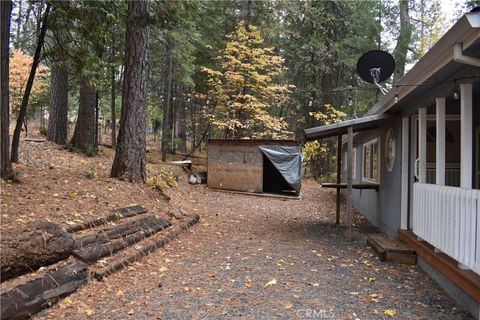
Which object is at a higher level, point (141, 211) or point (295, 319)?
point (141, 211)

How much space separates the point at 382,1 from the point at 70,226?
21.5 m

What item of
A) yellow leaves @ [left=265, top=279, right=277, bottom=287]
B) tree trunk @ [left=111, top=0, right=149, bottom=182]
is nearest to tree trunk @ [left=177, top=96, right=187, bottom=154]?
tree trunk @ [left=111, top=0, right=149, bottom=182]

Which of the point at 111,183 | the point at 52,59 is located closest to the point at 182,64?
the point at 52,59

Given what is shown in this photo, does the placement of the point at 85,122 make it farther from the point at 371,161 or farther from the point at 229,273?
the point at 229,273

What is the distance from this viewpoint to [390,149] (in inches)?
333

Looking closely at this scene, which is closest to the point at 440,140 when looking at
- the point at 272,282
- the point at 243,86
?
the point at 272,282

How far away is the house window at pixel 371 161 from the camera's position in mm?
10016

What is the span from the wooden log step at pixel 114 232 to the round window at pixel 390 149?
4843 millimetres

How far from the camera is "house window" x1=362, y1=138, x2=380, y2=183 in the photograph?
10.0 meters

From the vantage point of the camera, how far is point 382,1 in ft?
71.9

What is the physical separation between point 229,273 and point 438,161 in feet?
10.2

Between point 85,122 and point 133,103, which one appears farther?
point 85,122

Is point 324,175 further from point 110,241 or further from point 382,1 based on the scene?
point 110,241

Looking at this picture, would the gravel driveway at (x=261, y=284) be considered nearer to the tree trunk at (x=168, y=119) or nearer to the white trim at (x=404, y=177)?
the white trim at (x=404, y=177)
